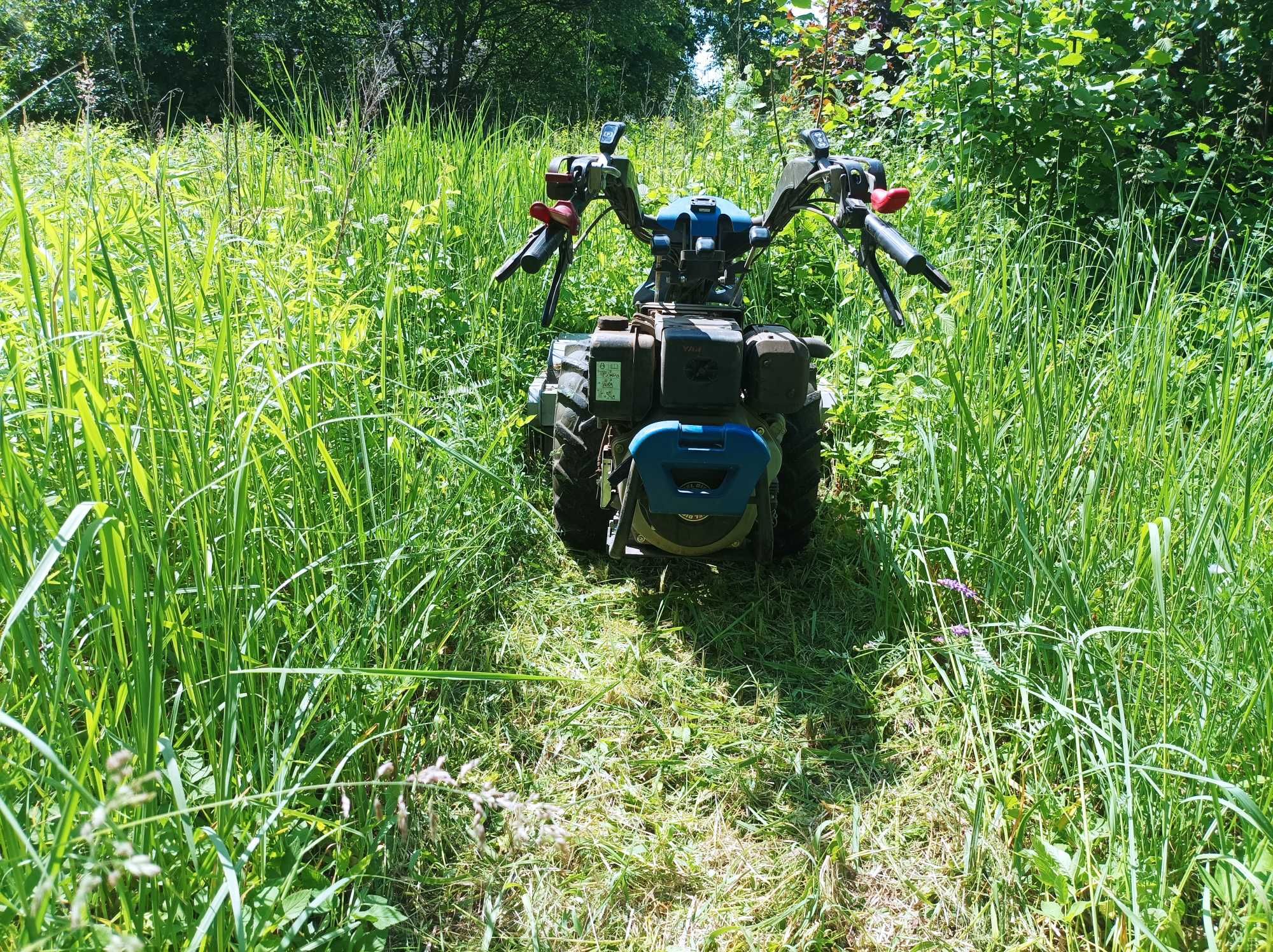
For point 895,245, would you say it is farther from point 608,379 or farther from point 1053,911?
point 1053,911

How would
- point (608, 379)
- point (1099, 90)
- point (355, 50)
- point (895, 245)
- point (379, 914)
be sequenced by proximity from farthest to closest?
point (355, 50), point (1099, 90), point (608, 379), point (895, 245), point (379, 914)

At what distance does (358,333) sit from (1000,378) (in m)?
1.64

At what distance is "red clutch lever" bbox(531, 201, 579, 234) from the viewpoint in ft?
6.52

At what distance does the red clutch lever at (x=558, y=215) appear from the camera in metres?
1.99

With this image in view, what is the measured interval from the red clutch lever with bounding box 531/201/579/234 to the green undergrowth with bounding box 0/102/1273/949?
395 millimetres

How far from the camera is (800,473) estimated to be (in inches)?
94.2

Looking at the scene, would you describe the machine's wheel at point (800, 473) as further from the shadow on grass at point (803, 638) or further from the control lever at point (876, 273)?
the control lever at point (876, 273)

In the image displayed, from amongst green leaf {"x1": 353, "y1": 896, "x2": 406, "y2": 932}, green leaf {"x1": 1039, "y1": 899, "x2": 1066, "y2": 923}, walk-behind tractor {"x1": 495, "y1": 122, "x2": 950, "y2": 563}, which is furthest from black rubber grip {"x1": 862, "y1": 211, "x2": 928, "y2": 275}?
green leaf {"x1": 353, "y1": 896, "x2": 406, "y2": 932}

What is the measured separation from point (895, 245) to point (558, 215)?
727mm

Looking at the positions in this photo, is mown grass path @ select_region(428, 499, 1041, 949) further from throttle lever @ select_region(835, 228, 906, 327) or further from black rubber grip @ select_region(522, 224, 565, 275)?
black rubber grip @ select_region(522, 224, 565, 275)

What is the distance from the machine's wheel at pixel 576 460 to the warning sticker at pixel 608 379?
25cm

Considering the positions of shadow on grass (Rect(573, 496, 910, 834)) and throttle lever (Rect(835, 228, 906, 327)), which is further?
throttle lever (Rect(835, 228, 906, 327))

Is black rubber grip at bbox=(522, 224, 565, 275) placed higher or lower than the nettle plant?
lower

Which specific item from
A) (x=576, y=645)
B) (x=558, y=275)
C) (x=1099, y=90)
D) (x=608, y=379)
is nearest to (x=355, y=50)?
(x=558, y=275)
